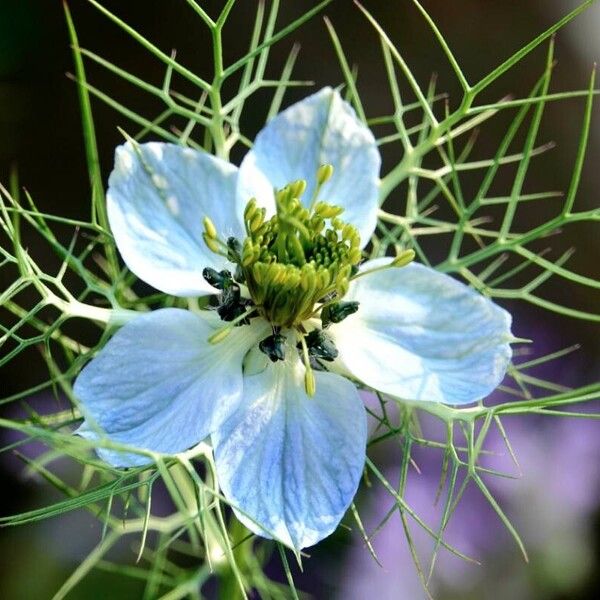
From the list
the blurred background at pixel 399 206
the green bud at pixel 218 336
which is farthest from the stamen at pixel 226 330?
the blurred background at pixel 399 206

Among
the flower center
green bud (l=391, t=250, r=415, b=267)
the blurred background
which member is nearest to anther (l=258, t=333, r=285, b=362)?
the flower center

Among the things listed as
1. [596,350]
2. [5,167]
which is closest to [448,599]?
[596,350]

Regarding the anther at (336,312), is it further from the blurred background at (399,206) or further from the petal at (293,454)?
the blurred background at (399,206)

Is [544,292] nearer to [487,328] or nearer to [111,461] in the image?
[487,328]

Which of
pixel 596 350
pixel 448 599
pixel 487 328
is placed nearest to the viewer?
pixel 487 328

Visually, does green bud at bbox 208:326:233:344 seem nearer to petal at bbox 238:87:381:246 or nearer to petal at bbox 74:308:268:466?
petal at bbox 74:308:268:466
